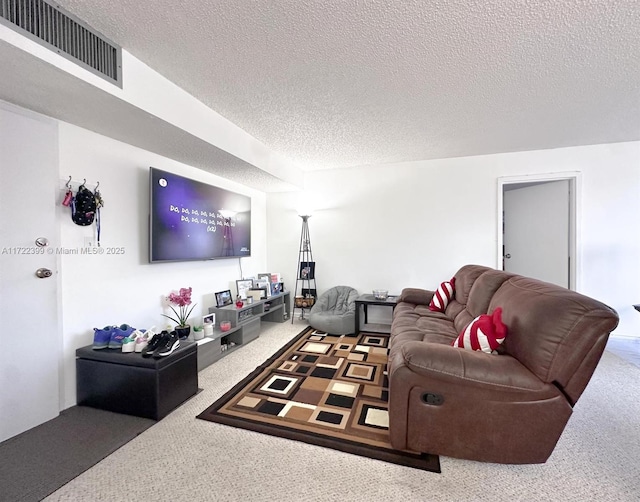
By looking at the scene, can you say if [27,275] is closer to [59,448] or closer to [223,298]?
[59,448]

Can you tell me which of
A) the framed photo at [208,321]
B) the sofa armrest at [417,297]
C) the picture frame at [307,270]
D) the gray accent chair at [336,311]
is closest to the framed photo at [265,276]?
the picture frame at [307,270]

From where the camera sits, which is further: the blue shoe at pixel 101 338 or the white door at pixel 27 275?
the blue shoe at pixel 101 338

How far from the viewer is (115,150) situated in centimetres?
223

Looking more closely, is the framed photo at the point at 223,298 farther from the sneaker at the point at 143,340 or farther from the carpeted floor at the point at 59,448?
the carpeted floor at the point at 59,448

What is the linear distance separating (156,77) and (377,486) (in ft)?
9.02

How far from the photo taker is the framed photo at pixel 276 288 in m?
4.05

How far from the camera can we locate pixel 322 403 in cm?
200

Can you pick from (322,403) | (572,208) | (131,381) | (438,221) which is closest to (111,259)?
(131,381)

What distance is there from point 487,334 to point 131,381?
230 cm

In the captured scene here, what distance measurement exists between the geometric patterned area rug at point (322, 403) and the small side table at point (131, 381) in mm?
285

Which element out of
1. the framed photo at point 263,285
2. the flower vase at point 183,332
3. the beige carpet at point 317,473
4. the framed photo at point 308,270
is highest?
the framed photo at point 308,270

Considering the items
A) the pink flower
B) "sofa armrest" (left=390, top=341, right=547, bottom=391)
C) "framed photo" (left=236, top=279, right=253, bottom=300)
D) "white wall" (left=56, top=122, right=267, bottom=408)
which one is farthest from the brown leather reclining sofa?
"framed photo" (left=236, top=279, right=253, bottom=300)

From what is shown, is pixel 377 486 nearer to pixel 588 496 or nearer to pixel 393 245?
pixel 588 496

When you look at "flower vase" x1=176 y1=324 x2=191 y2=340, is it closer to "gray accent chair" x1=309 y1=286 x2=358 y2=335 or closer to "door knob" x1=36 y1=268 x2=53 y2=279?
"door knob" x1=36 y1=268 x2=53 y2=279
